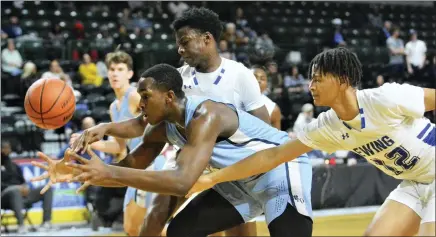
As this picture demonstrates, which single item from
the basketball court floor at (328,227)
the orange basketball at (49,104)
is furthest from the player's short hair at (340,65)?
the basketball court floor at (328,227)

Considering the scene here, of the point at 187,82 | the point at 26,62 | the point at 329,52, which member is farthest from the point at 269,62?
the point at 26,62

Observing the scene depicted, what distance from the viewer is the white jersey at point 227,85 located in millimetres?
4602

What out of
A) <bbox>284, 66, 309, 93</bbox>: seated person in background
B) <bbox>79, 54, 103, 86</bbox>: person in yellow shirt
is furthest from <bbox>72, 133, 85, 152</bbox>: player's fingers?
<bbox>284, 66, 309, 93</bbox>: seated person in background

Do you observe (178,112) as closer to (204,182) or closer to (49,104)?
(204,182)

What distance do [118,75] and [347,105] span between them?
2.75 meters

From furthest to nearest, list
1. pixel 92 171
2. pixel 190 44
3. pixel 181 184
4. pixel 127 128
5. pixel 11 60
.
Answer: pixel 11 60
pixel 190 44
pixel 127 128
pixel 181 184
pixel 92 171

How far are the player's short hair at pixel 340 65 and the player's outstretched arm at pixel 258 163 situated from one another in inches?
17.2

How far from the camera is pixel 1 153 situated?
8.28 metres

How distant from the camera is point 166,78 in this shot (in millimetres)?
3611

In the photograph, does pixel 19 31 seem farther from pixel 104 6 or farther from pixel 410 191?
pixel 410 191

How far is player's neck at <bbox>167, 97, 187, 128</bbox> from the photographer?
3.62 metres

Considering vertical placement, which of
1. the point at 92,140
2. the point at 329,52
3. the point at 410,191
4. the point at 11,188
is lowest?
the point at 11,188

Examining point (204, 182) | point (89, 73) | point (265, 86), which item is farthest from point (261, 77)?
point (89, 73)

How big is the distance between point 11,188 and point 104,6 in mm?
7116
